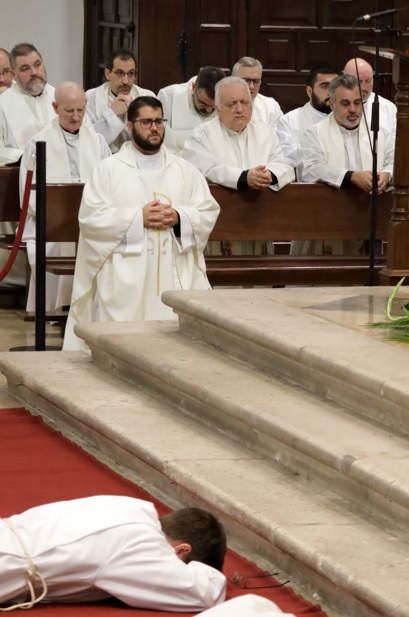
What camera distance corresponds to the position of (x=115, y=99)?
1133 cm

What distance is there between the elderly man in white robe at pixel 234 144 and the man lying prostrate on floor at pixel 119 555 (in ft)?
17.3

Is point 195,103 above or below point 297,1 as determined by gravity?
below

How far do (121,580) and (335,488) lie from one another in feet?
3.62

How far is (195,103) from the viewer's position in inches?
440

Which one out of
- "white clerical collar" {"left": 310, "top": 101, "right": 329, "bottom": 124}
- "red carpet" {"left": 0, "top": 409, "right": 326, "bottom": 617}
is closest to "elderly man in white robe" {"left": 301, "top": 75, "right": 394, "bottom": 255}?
"white clerical collar" {"left": 310, "top": 101, "right": 329, "bottom": 124}

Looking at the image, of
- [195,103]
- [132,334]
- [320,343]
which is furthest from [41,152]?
[195,103]

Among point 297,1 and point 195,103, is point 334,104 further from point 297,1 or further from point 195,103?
point 297,1

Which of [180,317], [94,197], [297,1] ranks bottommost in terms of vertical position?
[180,317]

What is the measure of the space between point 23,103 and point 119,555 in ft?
25.3

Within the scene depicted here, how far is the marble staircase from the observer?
455 centimetres

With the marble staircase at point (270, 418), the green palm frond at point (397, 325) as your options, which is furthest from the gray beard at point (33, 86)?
the green palm frond at point (397, 325)

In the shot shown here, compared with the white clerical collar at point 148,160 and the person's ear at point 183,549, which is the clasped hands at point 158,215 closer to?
the white clerical collar at point 148,160

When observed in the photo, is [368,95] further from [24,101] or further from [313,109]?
[24,101]

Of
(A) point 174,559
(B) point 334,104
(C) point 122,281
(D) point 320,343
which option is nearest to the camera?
(A) point 174,559
